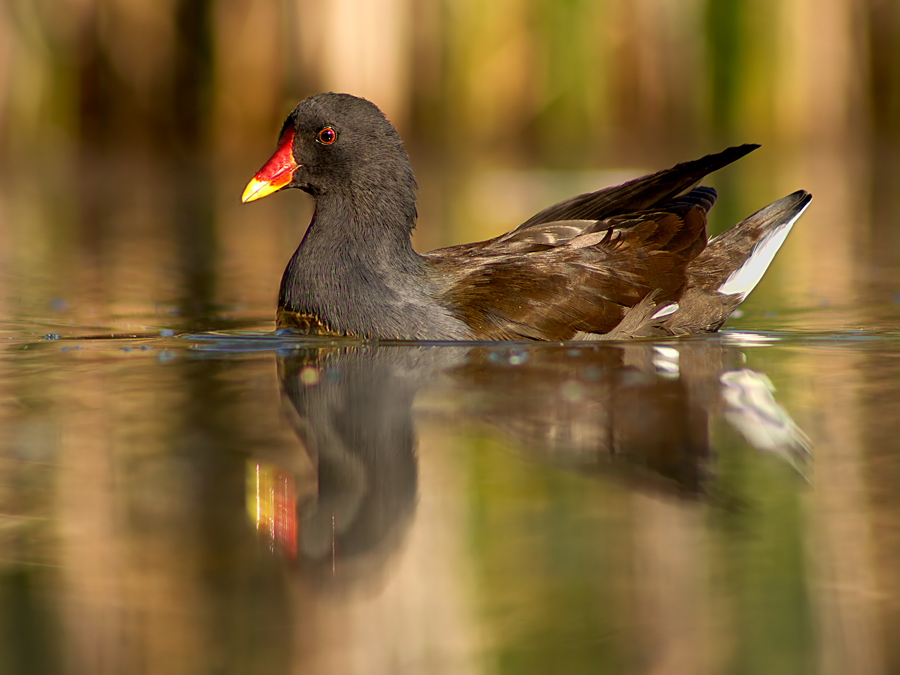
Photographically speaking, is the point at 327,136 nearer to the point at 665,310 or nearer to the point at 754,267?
the point at 665,310

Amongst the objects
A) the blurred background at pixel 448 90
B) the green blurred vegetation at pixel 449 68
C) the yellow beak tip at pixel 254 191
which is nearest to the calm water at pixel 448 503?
the yellow beak tip at pixel 254 191

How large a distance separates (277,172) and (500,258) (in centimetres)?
85

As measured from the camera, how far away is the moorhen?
3.96m

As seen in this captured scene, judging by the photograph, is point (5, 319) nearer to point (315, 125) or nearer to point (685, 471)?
point (315, 125)

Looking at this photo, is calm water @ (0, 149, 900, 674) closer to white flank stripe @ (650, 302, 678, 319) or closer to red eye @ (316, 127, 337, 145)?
white flank stripe @ (650, 302, 678, 319)

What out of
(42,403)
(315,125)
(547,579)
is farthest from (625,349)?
(547,579)

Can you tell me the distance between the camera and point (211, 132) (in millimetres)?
11641

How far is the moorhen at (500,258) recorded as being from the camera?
3955 millimetres

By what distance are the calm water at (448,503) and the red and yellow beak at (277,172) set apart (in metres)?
0.51

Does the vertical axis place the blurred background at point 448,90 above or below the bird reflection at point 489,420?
above

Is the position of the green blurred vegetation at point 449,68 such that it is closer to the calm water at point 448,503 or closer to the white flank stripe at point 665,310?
the white flank stripe at point 665,310

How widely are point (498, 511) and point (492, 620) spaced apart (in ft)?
1.46

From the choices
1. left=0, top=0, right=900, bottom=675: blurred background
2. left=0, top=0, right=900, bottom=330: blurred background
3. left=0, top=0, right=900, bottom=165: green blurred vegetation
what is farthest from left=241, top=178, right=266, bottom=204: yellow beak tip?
left=0, top=0, right=900, bottom=165: green blurred vegetation

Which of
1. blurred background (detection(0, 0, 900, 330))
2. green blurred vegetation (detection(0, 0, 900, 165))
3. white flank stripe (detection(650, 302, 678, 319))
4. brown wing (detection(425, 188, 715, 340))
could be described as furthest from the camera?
green blurred vegetation (detection(0, 0, 900, 165))
